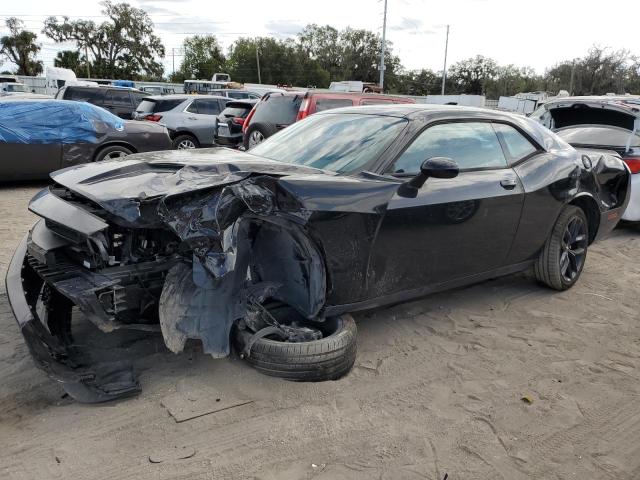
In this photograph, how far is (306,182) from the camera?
312 centimetres

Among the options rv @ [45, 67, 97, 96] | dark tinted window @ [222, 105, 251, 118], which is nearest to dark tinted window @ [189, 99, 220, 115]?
dark tinted window @ [222, 105, 251, 118]

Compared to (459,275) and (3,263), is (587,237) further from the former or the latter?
(3,263)

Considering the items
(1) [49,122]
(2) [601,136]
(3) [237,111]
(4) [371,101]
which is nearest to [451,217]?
(2) [601,136]

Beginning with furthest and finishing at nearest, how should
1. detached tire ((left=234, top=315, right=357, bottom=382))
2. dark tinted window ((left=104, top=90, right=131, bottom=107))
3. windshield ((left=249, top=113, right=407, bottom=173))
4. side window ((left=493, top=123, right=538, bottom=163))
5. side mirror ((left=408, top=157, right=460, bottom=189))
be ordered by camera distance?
dark tinted window ((left=104, top=90, right=131, bottom=107)) < side window ((left=493, top=123, right=538, bottom=163)) < windshield ((left=249, top=113, right=407, bottom=173)) < side mirror ((left=408, top=157, right=460, bottom=189)) < detached tire ((left=234, top=315, right=357, bottom=382))

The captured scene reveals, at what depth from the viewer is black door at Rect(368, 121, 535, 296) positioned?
3449mm

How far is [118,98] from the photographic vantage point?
54.6 feet

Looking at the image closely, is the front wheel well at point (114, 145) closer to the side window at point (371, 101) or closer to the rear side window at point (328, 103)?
the rear side window at point (328, 103)

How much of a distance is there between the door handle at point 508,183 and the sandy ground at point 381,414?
108 centimetres

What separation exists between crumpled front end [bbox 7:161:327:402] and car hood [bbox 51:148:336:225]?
0.08 feet

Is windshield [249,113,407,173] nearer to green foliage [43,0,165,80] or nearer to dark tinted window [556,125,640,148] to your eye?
dark tinted window [556,125,640,148]

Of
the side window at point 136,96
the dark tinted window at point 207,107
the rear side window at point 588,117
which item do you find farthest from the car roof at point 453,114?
the side window at point 136,96

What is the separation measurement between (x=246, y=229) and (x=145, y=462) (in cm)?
140

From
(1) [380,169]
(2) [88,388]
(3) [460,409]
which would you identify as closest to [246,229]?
(1) [380,169]

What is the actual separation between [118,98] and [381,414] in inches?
638
